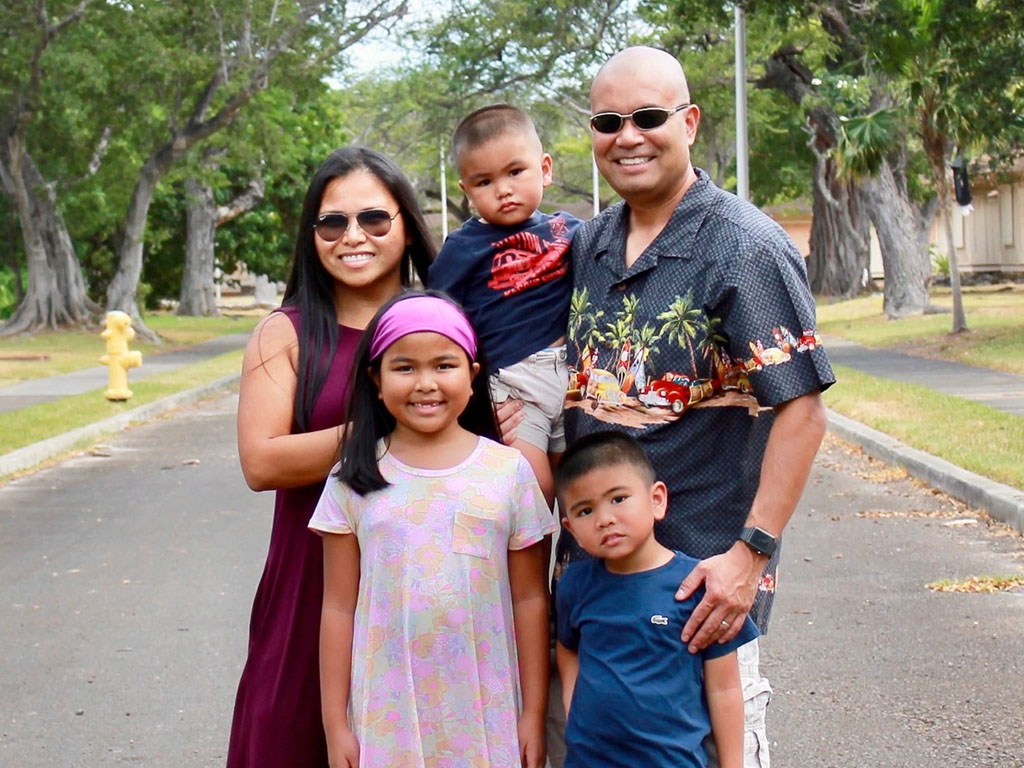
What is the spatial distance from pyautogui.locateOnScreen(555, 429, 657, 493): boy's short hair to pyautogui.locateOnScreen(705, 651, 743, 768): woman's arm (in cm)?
38

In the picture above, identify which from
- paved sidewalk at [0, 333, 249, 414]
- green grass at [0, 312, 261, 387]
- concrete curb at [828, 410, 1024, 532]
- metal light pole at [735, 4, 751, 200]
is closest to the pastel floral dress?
concrete curb at [828, 410, 1024, 532]

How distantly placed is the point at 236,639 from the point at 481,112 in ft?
12.7

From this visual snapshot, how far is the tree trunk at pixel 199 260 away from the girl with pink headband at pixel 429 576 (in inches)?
1903

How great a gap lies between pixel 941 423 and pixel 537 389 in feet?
35.7

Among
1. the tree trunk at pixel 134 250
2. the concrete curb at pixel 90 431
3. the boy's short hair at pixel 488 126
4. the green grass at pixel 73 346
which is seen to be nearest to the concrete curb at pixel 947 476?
the boy's short hair at pixel 488 126

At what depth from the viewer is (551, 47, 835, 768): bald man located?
3.04 m

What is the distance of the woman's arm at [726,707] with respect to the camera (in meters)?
3.04

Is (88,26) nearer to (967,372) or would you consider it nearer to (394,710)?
(967,372)

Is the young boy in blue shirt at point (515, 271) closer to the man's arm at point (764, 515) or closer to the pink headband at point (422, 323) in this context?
the pink headband at point (422, 323)

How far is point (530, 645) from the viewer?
10.1 feet

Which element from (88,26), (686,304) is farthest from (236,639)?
(88,26)

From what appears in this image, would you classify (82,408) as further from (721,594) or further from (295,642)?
(721,594)

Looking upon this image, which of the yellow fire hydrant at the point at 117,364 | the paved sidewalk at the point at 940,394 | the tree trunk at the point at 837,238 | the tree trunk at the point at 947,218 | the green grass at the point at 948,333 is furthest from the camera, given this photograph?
the tree trunk at the point at 837,238

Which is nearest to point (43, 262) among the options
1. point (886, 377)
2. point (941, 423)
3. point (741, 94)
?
point (741, 94)
